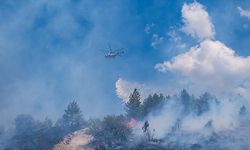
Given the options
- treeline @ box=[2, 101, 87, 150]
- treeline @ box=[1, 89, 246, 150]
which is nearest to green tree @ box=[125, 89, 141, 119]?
treeline @ box=[1, 89, 246, 150]

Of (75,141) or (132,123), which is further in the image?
(132,123)

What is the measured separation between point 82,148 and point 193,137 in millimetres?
39227

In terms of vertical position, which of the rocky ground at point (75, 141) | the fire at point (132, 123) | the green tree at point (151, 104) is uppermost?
the green tree at point (151, 104)

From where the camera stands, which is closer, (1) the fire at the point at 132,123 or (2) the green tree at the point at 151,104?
(1) the fire at the point at 132,123

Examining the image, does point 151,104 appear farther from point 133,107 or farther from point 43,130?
point 43,130

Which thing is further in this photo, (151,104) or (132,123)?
(151,104)

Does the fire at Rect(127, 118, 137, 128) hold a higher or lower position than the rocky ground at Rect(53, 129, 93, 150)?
higher

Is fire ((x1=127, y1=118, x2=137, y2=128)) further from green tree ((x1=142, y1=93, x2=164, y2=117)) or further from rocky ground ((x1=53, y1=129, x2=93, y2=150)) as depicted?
rocky ground ((x1=53, y1=129, x2=93, y2=150))

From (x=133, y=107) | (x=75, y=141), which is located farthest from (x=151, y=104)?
(x=75, y=141)

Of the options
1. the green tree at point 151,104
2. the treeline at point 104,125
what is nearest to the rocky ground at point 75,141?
the treeline at point 104,125

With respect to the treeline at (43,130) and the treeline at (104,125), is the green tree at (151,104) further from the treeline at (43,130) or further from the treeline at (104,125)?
the treeline at (43,130)

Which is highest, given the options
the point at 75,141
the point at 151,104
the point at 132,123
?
the point at 151,104

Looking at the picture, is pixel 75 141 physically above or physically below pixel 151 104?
below

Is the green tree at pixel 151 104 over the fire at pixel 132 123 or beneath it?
over
